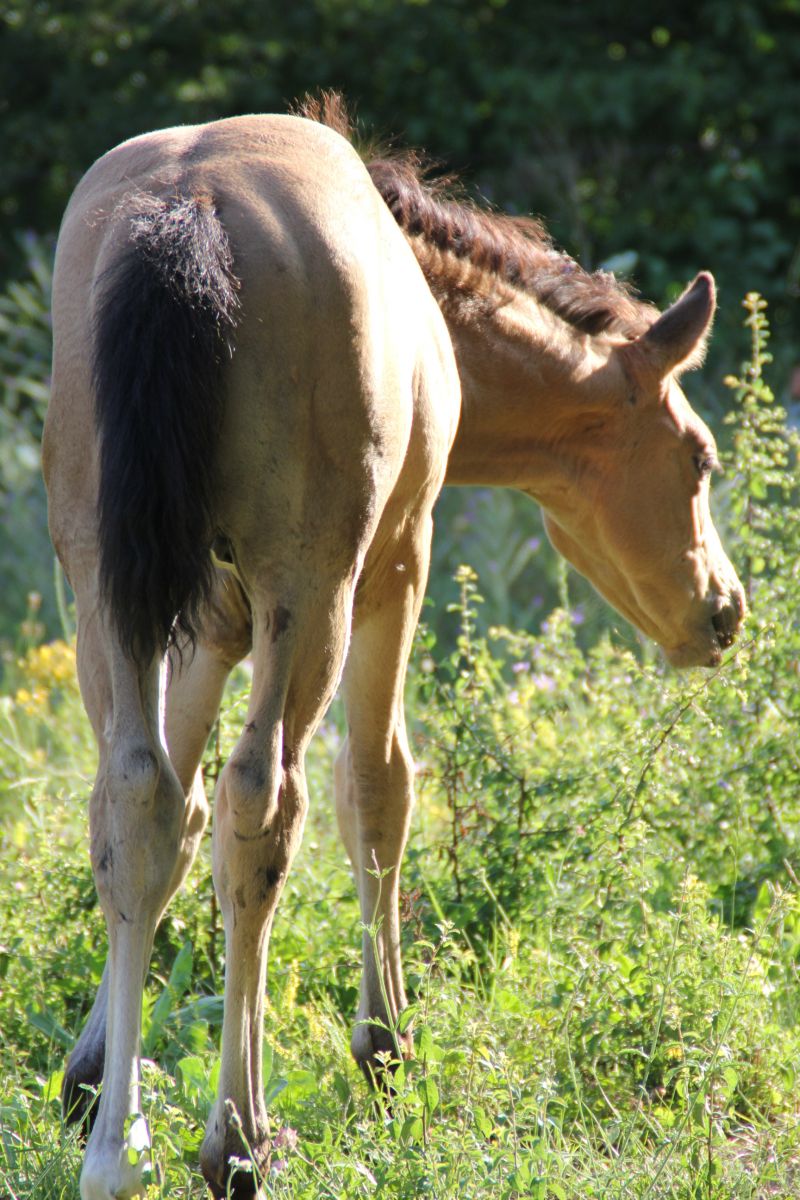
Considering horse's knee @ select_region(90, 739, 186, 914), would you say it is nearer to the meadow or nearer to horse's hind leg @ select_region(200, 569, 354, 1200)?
horse's hind leg @ select_region(200, 569, 354, 1200)

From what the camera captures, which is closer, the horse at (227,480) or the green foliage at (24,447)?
the horse at (227,480)

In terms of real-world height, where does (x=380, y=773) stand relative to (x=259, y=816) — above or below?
below

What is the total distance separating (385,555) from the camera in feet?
9.61

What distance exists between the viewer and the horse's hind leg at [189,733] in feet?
9.46

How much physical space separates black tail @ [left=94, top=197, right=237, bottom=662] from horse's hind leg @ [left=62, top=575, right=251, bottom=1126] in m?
0.51

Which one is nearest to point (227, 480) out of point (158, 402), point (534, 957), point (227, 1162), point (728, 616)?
point (158, 402)

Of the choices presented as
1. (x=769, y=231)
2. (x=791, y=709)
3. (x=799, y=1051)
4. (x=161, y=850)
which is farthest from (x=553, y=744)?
(x=769, y=231)

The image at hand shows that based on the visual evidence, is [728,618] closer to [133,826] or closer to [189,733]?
[189,733]

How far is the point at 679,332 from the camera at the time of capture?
143 inches

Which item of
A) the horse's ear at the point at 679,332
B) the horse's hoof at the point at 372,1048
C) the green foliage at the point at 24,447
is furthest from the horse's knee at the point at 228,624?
the green foliage at the point at 24,447

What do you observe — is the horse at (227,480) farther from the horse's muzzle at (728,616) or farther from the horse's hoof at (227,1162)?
the horse's muzzle at (728,616)

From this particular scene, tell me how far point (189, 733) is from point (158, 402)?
3.41ft

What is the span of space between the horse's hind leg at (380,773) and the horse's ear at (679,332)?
1012mm

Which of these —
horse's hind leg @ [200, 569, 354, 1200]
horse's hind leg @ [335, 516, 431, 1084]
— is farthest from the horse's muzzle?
horse's hind leg @ [200, 569, 354, 1200]
